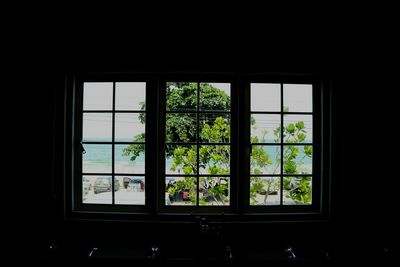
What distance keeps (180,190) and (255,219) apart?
678 millimetres

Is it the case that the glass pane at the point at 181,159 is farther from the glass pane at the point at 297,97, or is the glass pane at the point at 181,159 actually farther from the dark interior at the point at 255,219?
the glass pane at the point at 297,97

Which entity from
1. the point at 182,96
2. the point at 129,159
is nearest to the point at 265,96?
the point at 182,96

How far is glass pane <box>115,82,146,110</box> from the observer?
212 cm

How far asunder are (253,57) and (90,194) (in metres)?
1.84

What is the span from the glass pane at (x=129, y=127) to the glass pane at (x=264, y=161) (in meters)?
0.98

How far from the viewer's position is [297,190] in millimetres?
2111

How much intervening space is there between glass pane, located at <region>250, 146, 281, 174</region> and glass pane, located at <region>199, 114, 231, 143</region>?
0.27 meters

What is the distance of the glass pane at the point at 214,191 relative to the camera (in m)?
2.09

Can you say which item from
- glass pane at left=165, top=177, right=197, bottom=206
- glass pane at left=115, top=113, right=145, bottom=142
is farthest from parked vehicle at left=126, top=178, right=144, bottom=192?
glass pane at left=115, top=113, right=145, bottom=142

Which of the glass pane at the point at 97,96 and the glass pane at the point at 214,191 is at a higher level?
the glass pane at the point at 97,96

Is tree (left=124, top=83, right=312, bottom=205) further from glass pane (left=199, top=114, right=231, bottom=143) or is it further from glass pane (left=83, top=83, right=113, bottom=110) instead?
glass pane (left=83, top=83, right=113, bottom=110)

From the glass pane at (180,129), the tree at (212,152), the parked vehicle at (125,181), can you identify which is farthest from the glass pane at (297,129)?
the parked vehicle at (125,181)

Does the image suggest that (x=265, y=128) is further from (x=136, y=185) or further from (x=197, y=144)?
(x=136, y=185)
